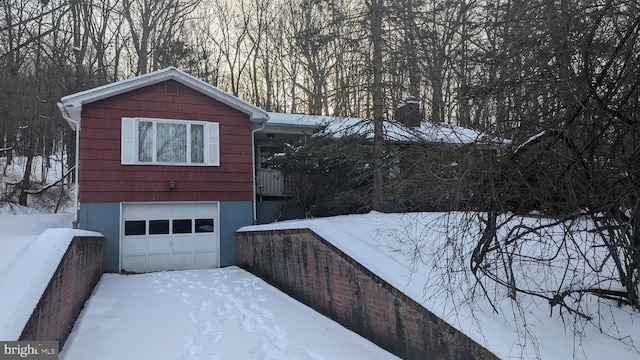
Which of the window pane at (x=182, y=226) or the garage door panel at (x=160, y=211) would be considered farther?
the window pane at (x=182, y=226)

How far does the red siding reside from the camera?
1147 cm

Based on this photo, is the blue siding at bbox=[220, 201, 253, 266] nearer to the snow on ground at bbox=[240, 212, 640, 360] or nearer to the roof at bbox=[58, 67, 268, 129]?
the roof at bbox=[58, 67, 268, 129]

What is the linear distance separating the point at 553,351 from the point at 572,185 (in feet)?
5.31

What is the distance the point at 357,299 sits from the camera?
6109 mm

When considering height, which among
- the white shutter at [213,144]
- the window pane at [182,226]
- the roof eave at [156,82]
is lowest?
the window pane at [182,226]

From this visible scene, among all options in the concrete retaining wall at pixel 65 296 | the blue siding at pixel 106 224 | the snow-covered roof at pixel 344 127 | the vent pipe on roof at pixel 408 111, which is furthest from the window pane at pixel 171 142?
the vent pipe on roof at pixel 408 111

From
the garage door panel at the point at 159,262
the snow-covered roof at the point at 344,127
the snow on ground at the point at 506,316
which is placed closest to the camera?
the snow on ground at the point at 506,316

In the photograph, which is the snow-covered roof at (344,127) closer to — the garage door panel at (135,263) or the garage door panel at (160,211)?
the garage door panel at (160,211)

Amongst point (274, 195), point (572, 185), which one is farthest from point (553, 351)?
point (274, 195)

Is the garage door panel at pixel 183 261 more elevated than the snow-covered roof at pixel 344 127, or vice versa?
the snow-covered roof at pixel 344 127

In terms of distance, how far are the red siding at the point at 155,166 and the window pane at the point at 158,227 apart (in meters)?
0.64

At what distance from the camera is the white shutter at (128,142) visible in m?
11.7

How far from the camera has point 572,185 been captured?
12.2 feet

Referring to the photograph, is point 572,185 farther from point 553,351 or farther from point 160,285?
point 160,285
